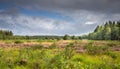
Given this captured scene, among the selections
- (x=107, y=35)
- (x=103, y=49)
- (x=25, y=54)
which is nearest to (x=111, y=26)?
(x=107, y=35)

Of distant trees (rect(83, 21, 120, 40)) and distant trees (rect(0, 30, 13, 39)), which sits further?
distant trees (rect(0, 30, 13, 39))

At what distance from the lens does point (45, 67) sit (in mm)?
12445

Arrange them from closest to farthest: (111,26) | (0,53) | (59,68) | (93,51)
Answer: (59,68)
(0,53)
(93,51)
(111,26)

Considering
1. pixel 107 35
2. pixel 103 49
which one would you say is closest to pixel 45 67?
pixel 103 49

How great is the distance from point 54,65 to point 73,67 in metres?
0.90

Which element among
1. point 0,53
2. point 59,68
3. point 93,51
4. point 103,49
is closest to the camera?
point 59,68

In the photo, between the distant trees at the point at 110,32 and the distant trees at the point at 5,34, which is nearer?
the distant trees at the point at 110,32

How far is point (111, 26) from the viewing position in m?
123

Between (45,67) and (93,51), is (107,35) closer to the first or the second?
(93,51)

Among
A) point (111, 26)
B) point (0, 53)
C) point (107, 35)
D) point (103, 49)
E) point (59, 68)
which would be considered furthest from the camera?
point (111, 26)

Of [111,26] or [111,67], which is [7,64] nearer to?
[111,67]

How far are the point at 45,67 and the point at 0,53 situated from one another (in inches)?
182

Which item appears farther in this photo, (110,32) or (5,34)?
(5,34)

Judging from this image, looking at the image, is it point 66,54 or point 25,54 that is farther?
point 25,54
